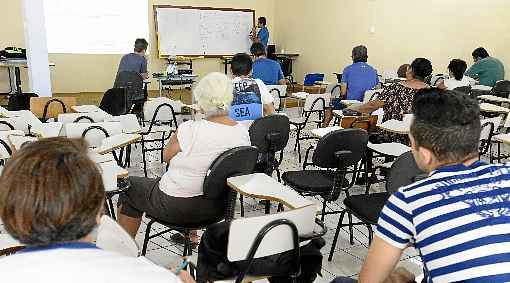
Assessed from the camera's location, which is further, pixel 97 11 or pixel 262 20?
pixel 262 20

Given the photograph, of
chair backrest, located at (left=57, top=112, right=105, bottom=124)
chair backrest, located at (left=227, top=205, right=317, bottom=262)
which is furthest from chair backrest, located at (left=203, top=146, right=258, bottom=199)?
chair backrest, located at (left=57, top=112, right=105, bottom=124)

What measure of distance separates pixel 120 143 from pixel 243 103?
1211 mm

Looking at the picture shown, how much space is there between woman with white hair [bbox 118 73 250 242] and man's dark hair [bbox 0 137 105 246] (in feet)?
5.01

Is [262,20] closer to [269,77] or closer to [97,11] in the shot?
[97,11]

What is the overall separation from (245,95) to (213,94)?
1274mm

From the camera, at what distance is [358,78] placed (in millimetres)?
5938

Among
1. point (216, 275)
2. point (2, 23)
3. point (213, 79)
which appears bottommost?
point (216, 275)

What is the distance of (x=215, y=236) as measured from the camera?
2125 millimetres

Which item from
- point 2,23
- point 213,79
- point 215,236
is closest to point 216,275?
point 215,236

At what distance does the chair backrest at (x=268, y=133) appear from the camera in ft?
11.4

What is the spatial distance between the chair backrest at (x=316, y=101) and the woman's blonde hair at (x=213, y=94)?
3111 mm

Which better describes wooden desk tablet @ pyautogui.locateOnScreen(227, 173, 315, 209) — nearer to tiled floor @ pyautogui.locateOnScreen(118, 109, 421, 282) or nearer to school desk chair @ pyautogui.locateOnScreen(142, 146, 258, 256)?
school desk chair @ pyautogui.locateOnScreen(142, 146, 258, 256)

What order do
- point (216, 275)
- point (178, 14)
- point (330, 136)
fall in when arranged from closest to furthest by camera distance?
1. point (216, 275)
2. point (330, 136)
3. point (178, 14)

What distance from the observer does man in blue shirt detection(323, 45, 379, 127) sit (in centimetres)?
585
